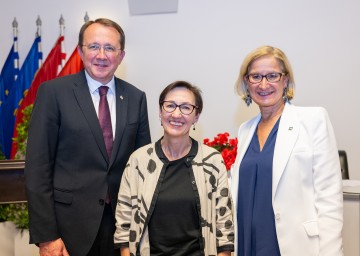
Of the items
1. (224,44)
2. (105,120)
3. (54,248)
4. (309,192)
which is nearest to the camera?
(309,192)

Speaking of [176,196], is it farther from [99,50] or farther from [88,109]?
[99,50]

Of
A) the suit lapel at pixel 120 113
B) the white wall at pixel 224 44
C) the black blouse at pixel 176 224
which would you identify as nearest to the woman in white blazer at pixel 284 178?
the black blouse at pixel 176 224

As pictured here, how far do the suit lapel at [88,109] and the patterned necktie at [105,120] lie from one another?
0.04 meters

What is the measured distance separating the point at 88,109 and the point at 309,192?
113 centimetres

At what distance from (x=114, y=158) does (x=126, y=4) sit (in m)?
2.52

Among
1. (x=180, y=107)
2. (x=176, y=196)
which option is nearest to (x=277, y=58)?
(x=180, y=107)

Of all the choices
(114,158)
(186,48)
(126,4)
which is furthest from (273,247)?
(126,4)

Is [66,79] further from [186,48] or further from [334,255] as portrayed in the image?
[186,48]

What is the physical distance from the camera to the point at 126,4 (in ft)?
13.9

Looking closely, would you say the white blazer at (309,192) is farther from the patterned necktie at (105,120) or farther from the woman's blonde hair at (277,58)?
the patterned necktie at (105,120)

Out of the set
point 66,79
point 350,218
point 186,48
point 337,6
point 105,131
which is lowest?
point 350,218

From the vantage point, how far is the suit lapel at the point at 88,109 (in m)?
2.11

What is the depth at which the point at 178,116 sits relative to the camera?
2014 millimetres

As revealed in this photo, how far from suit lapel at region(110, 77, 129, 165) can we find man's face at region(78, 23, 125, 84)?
0.42 ft
